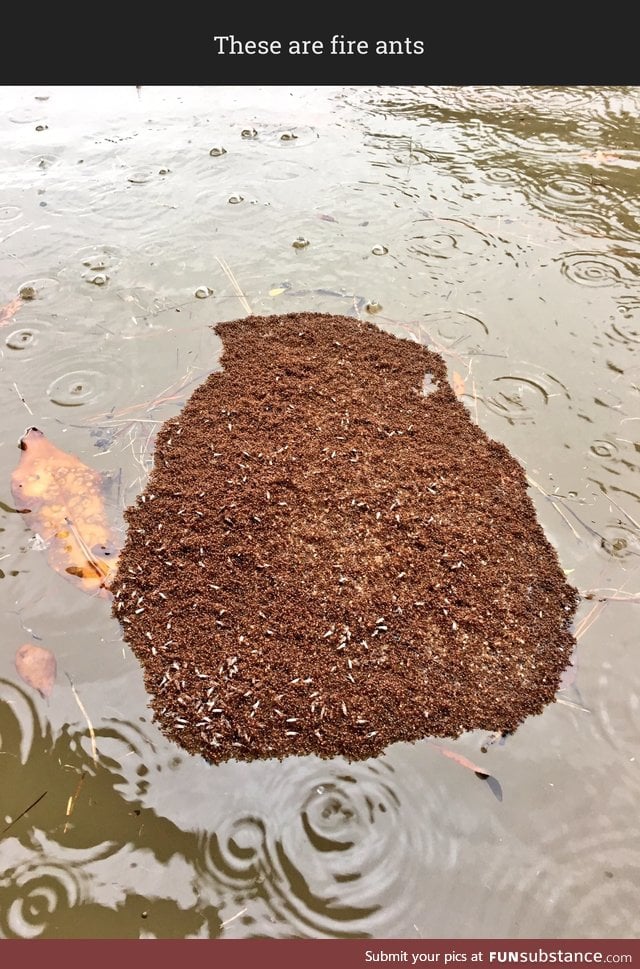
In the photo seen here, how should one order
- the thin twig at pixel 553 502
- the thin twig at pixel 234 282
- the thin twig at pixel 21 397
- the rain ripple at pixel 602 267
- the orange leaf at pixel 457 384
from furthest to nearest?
the rain ripple at pixel 602 267
the thin twig at pixel 234 282
the orange leaf at pixel 457 384
the thin twig at pixel 21 397
the thin twig at pixel 553 502

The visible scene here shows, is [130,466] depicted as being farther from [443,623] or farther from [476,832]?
[476,832]

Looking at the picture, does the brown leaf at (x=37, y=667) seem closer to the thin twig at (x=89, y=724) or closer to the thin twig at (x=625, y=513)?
the thin twig at (x=89, y=724)

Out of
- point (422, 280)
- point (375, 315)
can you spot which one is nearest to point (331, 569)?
point (375, 315)

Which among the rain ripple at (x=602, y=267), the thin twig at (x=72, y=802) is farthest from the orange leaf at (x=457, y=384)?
the thin twig at (x=72, y=802)

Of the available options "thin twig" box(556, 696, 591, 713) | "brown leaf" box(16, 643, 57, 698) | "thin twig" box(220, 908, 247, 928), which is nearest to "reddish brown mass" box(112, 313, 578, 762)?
"thin twig" box(556, 696, 591, 713)

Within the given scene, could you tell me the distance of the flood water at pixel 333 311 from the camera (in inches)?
74.9

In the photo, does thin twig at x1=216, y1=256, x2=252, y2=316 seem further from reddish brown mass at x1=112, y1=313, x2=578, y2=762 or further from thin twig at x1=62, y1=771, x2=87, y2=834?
thin twig at x1=62, y1=771, x2=87, y2=834

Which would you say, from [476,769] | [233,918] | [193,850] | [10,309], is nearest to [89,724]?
[193,850]

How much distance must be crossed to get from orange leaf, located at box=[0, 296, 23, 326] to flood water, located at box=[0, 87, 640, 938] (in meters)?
0.04

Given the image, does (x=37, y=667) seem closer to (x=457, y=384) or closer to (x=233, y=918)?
(x=233, y=918)

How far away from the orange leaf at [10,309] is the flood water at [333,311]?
4 centimetres

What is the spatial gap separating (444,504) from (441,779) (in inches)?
46.0

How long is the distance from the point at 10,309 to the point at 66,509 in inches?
68.8
